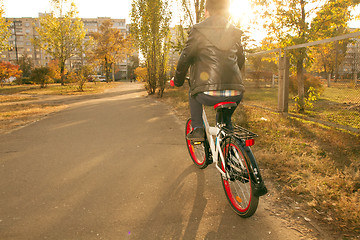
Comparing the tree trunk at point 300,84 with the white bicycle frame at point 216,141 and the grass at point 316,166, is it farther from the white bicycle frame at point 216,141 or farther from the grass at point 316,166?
the white bicycle frame at point 216,141

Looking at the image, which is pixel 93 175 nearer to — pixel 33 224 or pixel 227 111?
pixel 33 224

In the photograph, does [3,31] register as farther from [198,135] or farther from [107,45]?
[107,45]

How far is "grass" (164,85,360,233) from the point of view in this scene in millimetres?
2771

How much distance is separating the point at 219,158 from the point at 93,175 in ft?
6.07

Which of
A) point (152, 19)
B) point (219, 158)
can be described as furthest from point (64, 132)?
point (152, 19)

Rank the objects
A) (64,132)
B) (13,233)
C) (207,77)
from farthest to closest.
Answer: (64,132), (207,77), (13,233)

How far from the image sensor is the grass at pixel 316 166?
9.09ft

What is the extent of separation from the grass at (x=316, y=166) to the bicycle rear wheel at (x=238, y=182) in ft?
2.21

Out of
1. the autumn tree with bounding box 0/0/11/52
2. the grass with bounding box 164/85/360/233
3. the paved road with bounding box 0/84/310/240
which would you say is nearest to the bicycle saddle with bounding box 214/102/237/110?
the paved road with bounding box 0/84/310/240

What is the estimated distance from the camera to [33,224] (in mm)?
2674

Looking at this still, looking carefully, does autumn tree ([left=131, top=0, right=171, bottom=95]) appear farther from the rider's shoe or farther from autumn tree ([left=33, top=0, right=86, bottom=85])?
autumn tree ([left=33, top=0, right=86, bottom=85])

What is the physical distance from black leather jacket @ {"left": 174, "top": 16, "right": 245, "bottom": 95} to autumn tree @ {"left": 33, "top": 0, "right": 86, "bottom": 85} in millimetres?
33580

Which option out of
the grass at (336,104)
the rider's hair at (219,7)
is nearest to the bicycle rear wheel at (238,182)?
the rider's hair at (219,7)

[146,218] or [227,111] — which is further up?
[227,111]
